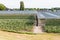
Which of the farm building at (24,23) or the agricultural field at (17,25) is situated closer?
the agricultural field at (17,25)

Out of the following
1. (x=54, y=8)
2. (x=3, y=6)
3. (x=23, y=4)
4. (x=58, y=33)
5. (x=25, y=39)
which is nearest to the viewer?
(x=25, y=39)

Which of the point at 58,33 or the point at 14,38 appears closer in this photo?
the point at 14,38

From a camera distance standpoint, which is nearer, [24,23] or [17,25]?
[17,25]

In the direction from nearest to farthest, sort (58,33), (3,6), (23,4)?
1. (58,33)
2. (3,6)
3. (23,4)

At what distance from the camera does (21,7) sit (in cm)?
3108

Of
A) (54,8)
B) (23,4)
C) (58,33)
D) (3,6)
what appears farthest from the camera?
(54,8)

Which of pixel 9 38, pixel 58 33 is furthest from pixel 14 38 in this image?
pixel 58 33

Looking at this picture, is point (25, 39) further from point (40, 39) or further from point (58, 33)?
point (58, 33)

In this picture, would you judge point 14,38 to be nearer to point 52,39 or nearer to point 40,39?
point 40,39

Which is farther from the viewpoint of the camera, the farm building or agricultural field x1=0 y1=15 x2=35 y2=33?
the farm building

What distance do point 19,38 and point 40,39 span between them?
0.81 metres

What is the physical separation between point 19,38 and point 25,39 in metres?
0.30

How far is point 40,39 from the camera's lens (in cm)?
646

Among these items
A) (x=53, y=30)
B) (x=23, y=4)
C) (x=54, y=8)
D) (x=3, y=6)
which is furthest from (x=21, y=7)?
(x=53, y=30)
